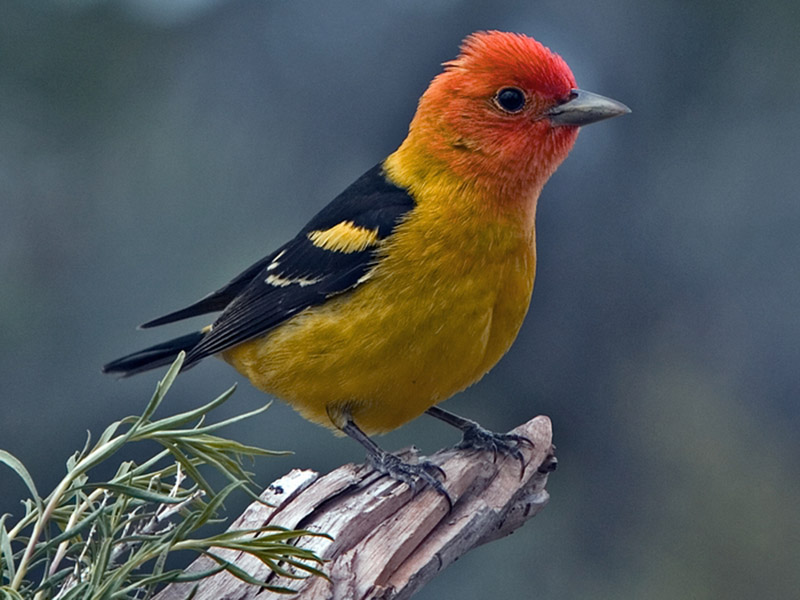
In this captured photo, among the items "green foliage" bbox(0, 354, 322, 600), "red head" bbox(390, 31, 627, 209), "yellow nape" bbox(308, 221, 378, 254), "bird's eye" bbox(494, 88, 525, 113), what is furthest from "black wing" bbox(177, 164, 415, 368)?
"green foliage" bbox(0, 354, 322, 600)

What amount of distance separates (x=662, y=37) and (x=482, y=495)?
62.2 inches

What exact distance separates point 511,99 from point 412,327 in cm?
59

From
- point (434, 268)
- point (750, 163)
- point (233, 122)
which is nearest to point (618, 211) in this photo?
point (750, 163)

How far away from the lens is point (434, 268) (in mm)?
1897

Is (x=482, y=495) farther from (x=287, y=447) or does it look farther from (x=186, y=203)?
(x=186, y=203)

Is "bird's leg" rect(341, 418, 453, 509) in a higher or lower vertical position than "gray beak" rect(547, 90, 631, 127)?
lower

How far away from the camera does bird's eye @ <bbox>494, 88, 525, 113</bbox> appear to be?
204cm

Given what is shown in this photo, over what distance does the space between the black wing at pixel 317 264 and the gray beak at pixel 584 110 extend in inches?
14.9

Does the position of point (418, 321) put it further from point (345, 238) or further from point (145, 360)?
point (145, 360)

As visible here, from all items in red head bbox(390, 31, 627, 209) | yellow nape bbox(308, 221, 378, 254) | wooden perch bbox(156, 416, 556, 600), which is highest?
red head bbox(390, 31, 627, 209)

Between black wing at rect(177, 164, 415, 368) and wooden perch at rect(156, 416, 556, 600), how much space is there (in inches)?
16.7

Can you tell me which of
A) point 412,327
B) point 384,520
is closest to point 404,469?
point 384,520

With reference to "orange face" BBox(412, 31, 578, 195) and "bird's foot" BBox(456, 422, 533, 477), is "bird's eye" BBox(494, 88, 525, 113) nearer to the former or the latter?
"orange face" BBox(412, 31, 578, 195)

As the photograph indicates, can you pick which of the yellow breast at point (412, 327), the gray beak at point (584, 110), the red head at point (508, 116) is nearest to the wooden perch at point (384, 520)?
the yellow breast at point (412, 327)
